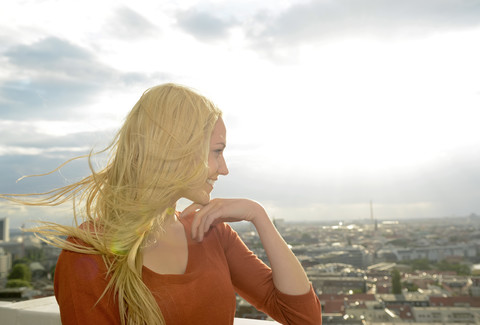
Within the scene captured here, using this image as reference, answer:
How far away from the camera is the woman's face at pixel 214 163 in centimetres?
92

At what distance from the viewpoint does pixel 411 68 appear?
5012 mm

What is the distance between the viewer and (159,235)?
0.97 m

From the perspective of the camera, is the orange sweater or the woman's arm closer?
the orange sweater

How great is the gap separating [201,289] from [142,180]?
0.94 ft

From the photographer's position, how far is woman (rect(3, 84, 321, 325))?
772mm

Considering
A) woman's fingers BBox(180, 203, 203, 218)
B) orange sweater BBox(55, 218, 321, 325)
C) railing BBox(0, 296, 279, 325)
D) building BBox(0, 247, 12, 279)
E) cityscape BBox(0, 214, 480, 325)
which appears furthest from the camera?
building BBox(0, 247, 12, 279)

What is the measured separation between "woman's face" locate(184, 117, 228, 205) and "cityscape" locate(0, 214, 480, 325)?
164 cm

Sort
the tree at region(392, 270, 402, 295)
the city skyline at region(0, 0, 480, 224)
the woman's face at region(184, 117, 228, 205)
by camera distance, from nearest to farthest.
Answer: the woman's face at region(184, 117, 228, 205) → the tree at region(392, 270, 402, 295) → the city skyline at region(0, 0, 480, 224)

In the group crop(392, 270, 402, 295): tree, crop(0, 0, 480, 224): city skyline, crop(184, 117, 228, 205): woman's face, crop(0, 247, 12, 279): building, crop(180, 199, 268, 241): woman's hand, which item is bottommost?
crop(392, 270, 402, 295): tree

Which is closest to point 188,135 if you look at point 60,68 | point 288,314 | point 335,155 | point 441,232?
point 288,314

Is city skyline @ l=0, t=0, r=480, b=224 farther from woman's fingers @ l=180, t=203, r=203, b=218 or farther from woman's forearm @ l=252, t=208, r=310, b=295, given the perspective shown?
woman's forearm @ l=252, t=208, r=310, b=295

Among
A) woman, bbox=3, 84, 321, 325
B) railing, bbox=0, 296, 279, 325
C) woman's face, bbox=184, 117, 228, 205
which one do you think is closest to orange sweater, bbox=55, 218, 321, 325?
woman, bbox=3, 84, 321, 325

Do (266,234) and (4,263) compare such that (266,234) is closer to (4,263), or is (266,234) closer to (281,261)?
(281,261)

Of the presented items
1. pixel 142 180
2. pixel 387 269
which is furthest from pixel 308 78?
pixel 142 180
